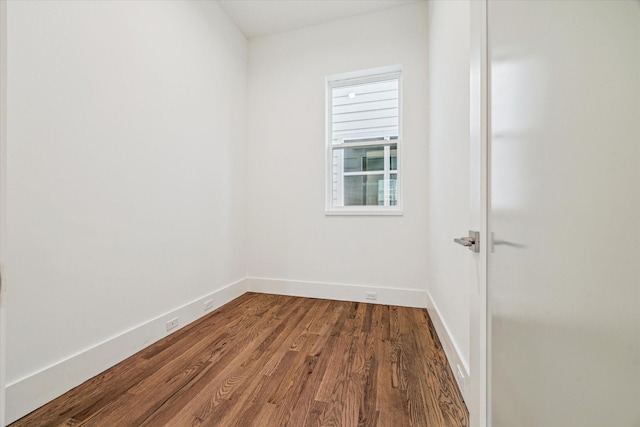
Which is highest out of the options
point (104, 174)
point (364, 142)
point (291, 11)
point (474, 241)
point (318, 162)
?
point (291, 11)

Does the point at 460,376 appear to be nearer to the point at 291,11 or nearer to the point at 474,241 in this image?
the point at 474,241

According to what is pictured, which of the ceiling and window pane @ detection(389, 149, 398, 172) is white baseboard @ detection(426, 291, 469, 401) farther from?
the ceiling

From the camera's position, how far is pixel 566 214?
0.48 m

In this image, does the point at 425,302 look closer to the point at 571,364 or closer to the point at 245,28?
the point at 571,364

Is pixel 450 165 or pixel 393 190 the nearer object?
pixel 450 165

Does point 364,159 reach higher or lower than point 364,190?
higher

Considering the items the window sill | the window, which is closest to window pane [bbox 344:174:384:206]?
the window

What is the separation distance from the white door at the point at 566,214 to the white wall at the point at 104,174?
2007 millimetres

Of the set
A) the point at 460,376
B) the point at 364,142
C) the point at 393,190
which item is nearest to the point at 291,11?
the point at 364,142

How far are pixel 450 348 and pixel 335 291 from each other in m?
1.42

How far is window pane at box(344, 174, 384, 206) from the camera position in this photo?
287 cm

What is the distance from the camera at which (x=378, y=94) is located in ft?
9.46

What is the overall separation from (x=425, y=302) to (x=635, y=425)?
2394 mm

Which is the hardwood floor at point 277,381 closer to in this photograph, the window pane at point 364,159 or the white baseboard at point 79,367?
the white baseboard at point 79,367
